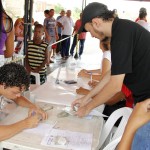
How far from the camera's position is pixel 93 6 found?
59.7 inches

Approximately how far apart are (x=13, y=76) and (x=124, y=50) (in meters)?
0.67

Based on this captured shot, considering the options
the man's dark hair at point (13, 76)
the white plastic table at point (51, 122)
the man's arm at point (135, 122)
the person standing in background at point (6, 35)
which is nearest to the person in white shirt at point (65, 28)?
the person standing in background at point (6, 35)

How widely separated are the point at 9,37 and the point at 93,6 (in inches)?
27.5

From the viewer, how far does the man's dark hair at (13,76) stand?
1.50 meters

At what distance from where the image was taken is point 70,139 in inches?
53.4

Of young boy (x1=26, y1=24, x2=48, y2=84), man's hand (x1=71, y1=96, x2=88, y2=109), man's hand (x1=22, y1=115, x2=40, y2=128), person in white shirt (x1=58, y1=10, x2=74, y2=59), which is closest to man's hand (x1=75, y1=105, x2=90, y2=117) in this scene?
man's hand (x1=71, y1=96, x2=88, y2=109)

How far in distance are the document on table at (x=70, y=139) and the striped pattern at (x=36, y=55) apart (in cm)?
201


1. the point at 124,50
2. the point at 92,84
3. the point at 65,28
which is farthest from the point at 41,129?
the point at 65,28

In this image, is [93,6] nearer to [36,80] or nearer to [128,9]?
[36,80]

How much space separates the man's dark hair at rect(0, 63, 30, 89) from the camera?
1502mm

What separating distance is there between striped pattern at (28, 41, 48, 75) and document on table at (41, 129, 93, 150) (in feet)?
6.58

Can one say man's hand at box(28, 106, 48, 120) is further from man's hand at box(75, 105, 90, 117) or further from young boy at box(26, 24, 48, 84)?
young boy at box(26, 24, 48, 84)

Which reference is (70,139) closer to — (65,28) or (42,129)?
(42,129)

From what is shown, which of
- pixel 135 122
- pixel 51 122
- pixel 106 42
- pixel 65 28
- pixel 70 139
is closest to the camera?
pixel 135 122
